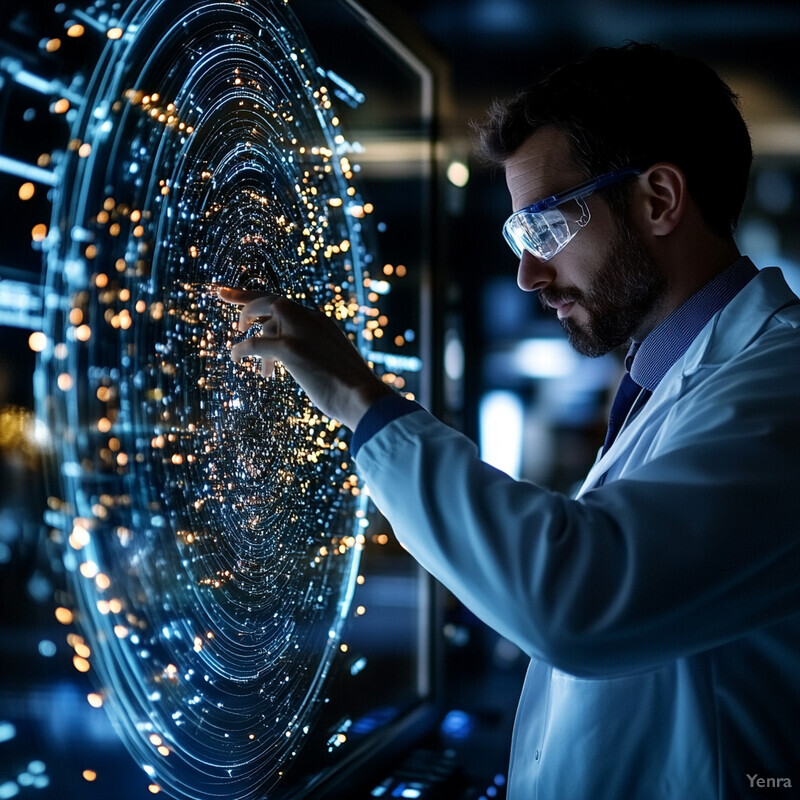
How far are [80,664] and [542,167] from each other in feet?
2.63

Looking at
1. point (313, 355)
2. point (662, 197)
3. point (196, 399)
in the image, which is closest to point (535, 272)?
point (662, 197)

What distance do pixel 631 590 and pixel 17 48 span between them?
603 mm

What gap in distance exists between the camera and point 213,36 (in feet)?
2.70

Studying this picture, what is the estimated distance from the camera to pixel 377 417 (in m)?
0.79

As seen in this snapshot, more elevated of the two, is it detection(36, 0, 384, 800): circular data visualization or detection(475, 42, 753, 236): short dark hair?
detection(475, 42, 753, 236): short dark hair

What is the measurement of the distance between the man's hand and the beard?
1.24ft

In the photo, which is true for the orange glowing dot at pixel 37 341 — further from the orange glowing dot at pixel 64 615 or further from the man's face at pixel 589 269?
the man's face at pixel 589 269

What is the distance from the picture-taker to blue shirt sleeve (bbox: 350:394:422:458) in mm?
787

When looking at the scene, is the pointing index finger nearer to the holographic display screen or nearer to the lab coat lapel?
the holographic display screen

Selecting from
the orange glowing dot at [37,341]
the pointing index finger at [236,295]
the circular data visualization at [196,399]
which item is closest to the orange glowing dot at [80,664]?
the circular data visualization at [196,399]

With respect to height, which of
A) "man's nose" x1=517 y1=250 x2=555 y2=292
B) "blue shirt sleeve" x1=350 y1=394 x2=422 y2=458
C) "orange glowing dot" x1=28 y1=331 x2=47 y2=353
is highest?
"man's nose" x1=517 y1=250 x2=555 y2=292

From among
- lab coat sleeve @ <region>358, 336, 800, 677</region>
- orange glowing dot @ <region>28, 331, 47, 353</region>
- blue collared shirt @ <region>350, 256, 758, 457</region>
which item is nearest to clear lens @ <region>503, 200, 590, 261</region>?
blue collared shirt @ <region>350, 256, 758, 457</region>

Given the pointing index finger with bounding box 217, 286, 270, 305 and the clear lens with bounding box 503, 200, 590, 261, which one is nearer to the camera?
the pointing index finger with bounding box 217, 286, 270, 305

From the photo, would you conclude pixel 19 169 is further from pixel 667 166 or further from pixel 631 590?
pixel 667 166
